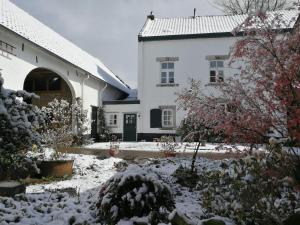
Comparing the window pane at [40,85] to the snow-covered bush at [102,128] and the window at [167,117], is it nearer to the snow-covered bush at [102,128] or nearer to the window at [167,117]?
the snow-covered bush at [102,128]

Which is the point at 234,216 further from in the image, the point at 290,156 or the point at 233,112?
the point at 233,112

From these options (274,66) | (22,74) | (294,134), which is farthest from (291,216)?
(22,74)

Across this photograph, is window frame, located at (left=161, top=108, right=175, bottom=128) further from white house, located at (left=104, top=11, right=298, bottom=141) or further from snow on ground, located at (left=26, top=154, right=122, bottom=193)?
snow on ground, located at (left=26, top=154, right=122, bottom=193)

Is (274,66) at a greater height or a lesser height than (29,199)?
greater

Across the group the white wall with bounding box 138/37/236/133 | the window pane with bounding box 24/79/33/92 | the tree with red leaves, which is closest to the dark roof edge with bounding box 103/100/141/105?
the white wall with bounding box 138/37/236/133

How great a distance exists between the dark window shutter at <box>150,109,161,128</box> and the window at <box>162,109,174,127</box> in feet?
1.01

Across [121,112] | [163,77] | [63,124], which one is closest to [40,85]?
[121,112]

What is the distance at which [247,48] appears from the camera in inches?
243

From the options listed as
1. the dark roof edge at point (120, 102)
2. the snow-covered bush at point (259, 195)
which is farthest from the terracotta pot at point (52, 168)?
the dark roof edge at point (120, 102)

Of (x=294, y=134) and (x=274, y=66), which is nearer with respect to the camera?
(x=294, y=134)

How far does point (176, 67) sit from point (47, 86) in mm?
7998

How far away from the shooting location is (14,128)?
5.50 meters

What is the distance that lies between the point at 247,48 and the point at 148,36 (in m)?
16.7

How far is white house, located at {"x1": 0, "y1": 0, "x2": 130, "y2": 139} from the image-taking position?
1338cm
